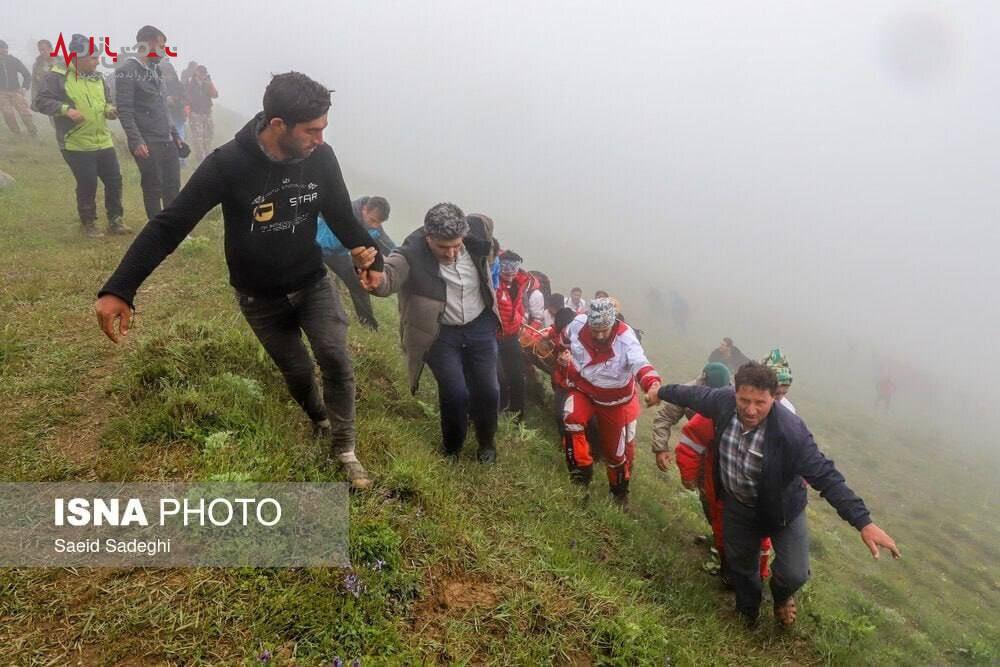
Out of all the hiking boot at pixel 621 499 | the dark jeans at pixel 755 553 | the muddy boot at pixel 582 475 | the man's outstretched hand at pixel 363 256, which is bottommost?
the hiking boot at pixel 621 499

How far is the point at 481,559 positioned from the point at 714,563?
3.37 meters

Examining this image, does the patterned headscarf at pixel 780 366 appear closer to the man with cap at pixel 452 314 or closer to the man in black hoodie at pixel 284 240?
the man with cap at pixel 452 314

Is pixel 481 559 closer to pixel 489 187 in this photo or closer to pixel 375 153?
pixel 489 187

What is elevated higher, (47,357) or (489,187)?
(47,357)

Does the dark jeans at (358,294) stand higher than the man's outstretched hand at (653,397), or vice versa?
the man's outstretched hand at (653,397)

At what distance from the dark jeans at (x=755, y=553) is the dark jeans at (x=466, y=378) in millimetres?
2373

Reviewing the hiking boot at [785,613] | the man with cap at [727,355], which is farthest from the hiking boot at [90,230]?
the man with cap at [727,355]

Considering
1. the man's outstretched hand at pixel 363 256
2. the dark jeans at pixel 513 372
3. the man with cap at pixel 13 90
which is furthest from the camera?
the man with cap at pixel 13 90

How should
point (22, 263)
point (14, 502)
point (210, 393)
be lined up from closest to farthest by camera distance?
point (14, 502) < point (210, 393) < point (22, 263)

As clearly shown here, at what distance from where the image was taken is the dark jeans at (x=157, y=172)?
26.5ft

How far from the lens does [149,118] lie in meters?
7.86

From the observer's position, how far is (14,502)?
3152 mm

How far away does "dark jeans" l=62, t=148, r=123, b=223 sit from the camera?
26.2ft

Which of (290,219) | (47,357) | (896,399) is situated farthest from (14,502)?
(896,399)
